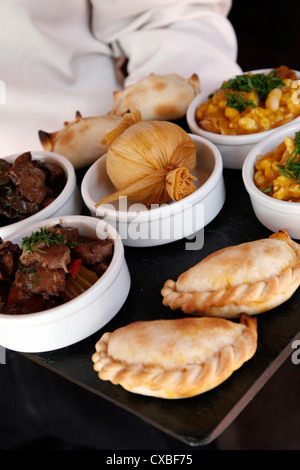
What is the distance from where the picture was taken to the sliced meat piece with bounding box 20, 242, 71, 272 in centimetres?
158

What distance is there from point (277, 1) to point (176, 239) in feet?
13.1

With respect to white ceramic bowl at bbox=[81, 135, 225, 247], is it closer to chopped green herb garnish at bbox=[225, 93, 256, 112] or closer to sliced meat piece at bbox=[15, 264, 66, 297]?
chopped green herb garnish at bbox=[225, 93, 256, 112]

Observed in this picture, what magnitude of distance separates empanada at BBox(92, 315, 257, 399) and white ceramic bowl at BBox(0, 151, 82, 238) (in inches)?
28.3

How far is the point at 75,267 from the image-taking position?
1640 millimetres

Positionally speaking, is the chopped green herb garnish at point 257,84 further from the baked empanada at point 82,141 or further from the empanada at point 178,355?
the empanada at point 178,355

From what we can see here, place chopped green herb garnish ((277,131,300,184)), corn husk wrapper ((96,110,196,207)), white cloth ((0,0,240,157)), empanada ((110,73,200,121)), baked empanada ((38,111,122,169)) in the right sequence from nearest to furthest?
chopped green herb garnish ((277,131,300,184)) → corn husk wrapper ((96,110,196,207)) → baked empanada ((38,111,122,169)) → empanada ((110,73,200,121)) → white cloth ((0,0,240,157))

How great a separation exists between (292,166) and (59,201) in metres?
0.90

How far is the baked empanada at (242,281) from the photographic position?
144 cm

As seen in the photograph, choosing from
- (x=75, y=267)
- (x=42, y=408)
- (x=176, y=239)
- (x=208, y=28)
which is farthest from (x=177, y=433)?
(x=208, y=28)

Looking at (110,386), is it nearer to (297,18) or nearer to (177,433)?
(177,433)

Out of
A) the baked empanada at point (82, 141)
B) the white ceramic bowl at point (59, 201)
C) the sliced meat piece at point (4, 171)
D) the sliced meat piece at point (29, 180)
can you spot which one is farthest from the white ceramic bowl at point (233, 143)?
the sliced meat piece at point (4, 171)

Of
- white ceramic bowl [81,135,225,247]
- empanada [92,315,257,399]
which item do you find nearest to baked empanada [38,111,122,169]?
white ceramic bowl [81,135,225,247]

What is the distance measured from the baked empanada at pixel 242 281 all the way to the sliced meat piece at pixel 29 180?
2.47ft

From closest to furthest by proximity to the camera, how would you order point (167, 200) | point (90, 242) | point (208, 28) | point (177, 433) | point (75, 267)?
1. point (177, 433)
2. point (75, 267)
3. point (90, 242)
4. point (167, 200)
5. point (208, 28)
